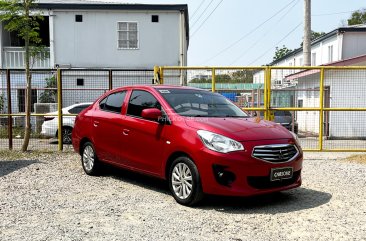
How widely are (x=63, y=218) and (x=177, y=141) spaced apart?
5.95 ft

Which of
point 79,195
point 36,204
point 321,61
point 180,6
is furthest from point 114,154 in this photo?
point 321,61

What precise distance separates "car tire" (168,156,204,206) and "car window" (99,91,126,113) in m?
1.82

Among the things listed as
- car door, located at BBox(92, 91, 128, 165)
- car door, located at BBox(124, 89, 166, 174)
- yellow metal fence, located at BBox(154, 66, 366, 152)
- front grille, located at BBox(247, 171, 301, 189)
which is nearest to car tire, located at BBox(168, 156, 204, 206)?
car door, located at BBox(124, 89, 166, 174)

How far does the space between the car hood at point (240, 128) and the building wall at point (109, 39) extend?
48.1 feet

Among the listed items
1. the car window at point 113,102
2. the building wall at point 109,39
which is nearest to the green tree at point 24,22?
the car window at point 113,102

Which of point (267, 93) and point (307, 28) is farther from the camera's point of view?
point (307, 28)

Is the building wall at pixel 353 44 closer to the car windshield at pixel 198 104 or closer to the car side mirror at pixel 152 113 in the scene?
the car windshield at pixel 198 104

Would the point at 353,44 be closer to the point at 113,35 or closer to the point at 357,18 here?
the point at 113,35

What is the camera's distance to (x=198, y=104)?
6.10 meters

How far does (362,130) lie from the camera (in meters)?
11.5

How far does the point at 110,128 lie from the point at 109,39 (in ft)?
46.7

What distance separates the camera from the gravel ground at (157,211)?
4273 millimetres

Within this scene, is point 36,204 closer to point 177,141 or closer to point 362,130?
point 177,141

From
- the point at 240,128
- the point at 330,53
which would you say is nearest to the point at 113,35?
the point at 330,53
